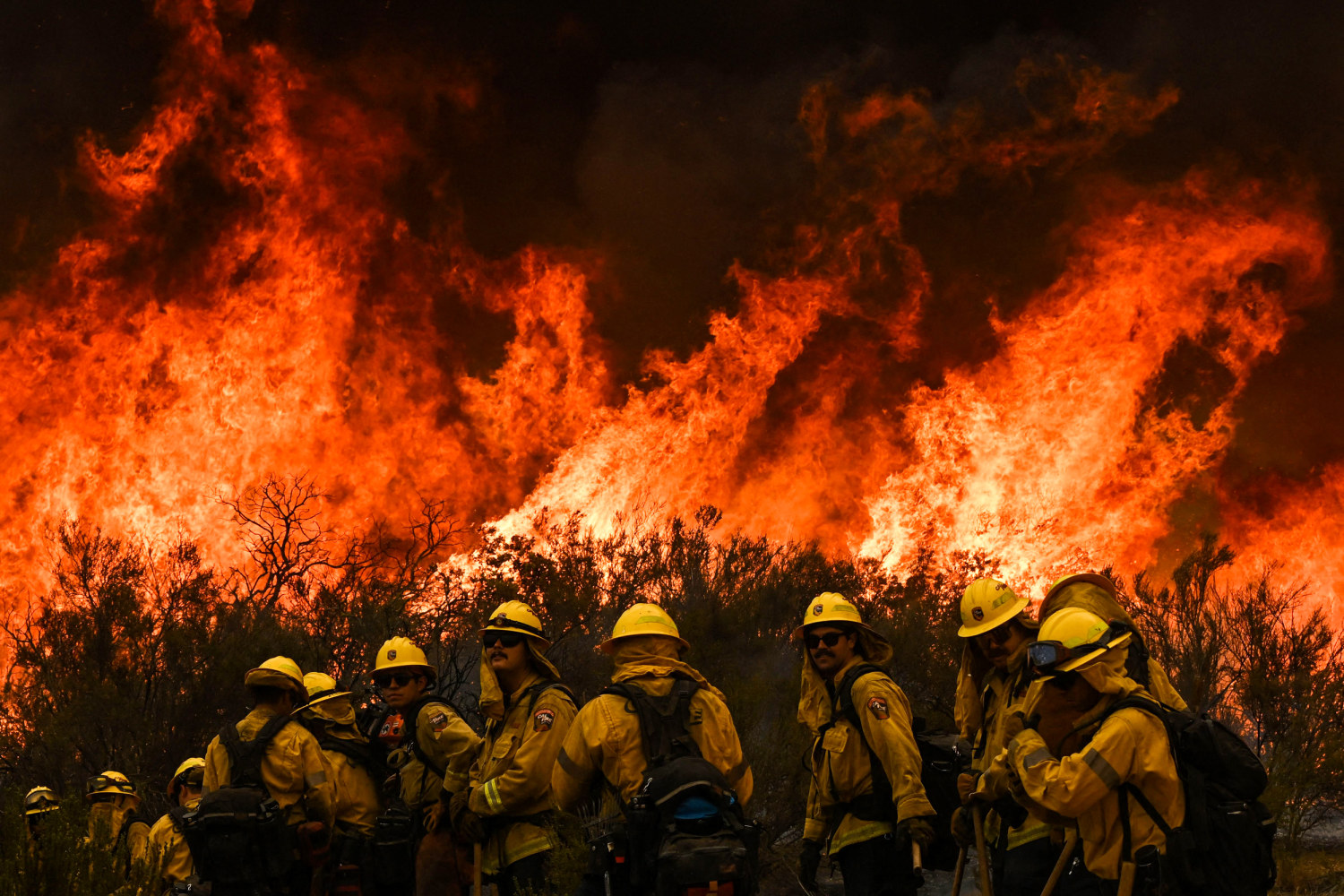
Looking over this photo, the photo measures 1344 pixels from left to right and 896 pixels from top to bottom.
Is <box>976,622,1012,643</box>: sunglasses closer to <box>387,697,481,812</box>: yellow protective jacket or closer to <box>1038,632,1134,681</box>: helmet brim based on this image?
<box>1038,632,1134,681</box>: helmet brim

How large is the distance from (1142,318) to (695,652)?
1714 cm

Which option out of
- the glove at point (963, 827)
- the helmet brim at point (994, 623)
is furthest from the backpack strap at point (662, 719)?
the helmet brim at point (994, 623)

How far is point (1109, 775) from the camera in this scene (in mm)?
4430

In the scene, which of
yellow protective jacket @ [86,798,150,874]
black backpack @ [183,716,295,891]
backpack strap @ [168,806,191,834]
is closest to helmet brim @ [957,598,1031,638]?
black backpack @ [183,716,295,891]

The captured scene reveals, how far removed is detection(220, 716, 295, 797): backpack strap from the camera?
658 centimetres

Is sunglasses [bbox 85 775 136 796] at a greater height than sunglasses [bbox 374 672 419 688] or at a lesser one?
lesser

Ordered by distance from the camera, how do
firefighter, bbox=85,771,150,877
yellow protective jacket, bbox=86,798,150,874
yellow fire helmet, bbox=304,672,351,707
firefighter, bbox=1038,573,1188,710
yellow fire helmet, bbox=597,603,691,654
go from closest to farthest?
firefighter, bbox=1038,573,1188,710 → yellow protective jacket, bbox=86,798,150,874 → yellow fire helmet, bbox=597,603,691,654 → yellow fire helmet, bbox=304,672,351,707 → firefighter, bbox=85,771,150,877

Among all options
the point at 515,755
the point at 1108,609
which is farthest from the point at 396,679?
the point at 1108,609

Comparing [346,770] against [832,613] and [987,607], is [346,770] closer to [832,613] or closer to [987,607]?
[832,613]

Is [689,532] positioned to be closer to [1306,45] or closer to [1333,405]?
[1333,405]

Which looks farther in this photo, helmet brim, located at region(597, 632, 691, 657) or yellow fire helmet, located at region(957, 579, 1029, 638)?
yellow fire helmet, located at region(957, 579, 1029, 638)

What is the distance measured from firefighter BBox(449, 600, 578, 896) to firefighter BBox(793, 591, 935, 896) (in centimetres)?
127

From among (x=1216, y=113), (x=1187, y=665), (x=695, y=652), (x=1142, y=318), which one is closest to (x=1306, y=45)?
(x=1216, y=113)

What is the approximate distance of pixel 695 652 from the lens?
48.9 ft
